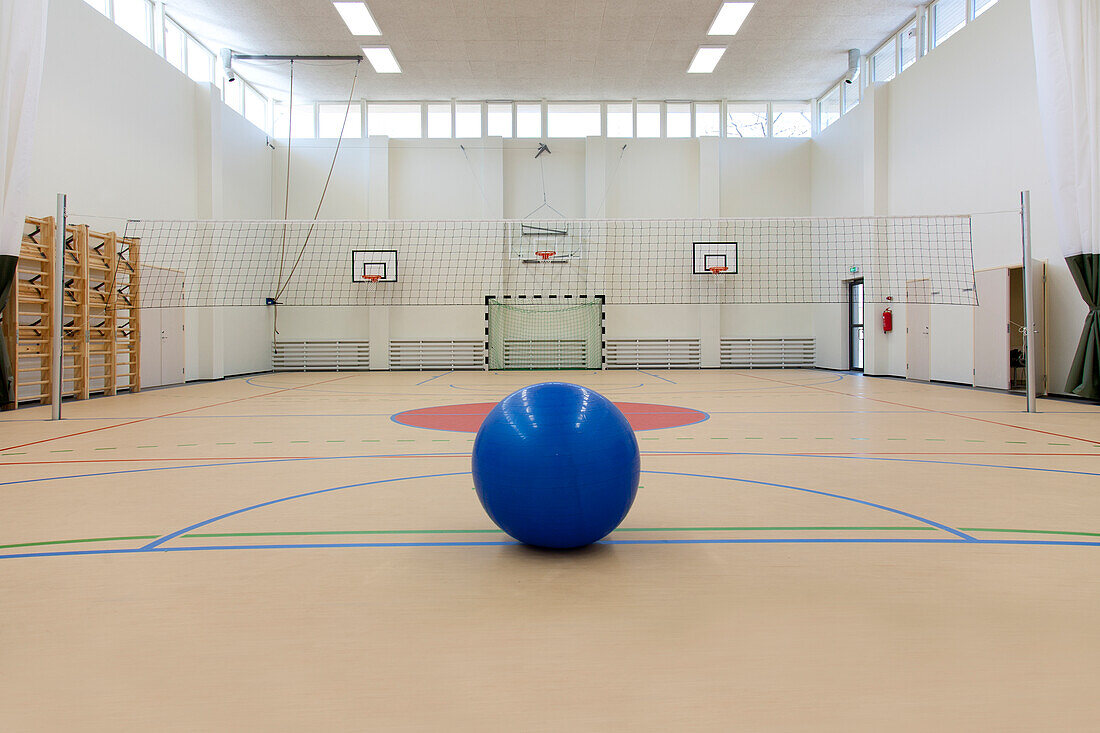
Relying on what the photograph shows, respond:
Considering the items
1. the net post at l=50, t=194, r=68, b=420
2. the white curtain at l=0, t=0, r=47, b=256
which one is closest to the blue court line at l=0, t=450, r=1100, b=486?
the net post at l=50, t=194, r=68, b=420

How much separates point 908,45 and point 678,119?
5350 mm

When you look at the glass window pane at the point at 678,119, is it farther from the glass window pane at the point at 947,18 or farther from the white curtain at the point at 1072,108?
the white curtain at the point at 1072,108

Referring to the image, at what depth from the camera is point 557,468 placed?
2238 millimetres

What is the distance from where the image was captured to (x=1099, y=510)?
3008 millimetres

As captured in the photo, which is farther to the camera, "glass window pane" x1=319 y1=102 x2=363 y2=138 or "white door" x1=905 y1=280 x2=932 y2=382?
"glass window pane" x1=319 y1=102 x2=363 y2=138

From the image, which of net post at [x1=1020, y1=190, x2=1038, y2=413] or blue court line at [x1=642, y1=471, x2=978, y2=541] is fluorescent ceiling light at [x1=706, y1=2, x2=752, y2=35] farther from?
blue court line at [x1=642, y1=471, x2=978, y2=541]

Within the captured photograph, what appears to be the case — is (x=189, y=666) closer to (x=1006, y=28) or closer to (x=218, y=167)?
(x=1006, y=28)

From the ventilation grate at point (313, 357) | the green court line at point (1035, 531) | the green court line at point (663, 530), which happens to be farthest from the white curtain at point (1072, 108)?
the ventilation grate at point (313, 357)

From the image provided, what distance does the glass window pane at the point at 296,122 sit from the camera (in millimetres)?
15934

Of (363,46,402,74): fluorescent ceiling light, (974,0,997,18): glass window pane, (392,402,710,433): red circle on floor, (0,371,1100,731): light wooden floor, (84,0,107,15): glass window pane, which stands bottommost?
(0,371,1100,731): light wooden floor

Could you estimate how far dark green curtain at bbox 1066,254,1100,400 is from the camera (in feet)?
25.2

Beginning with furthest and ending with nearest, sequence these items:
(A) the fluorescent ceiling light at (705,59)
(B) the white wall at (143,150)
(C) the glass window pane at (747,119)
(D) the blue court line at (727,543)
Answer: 1. (C) the glass window pane at (747,119)
2. (A) the fluorescent ceiling light at (705,59)
3. (B) the white wall at (143,150)
4. (D) the blue court line at (727,543)

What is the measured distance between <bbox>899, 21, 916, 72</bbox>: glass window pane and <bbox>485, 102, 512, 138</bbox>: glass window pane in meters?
8.59

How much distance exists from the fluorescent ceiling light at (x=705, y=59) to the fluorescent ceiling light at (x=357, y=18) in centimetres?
633
